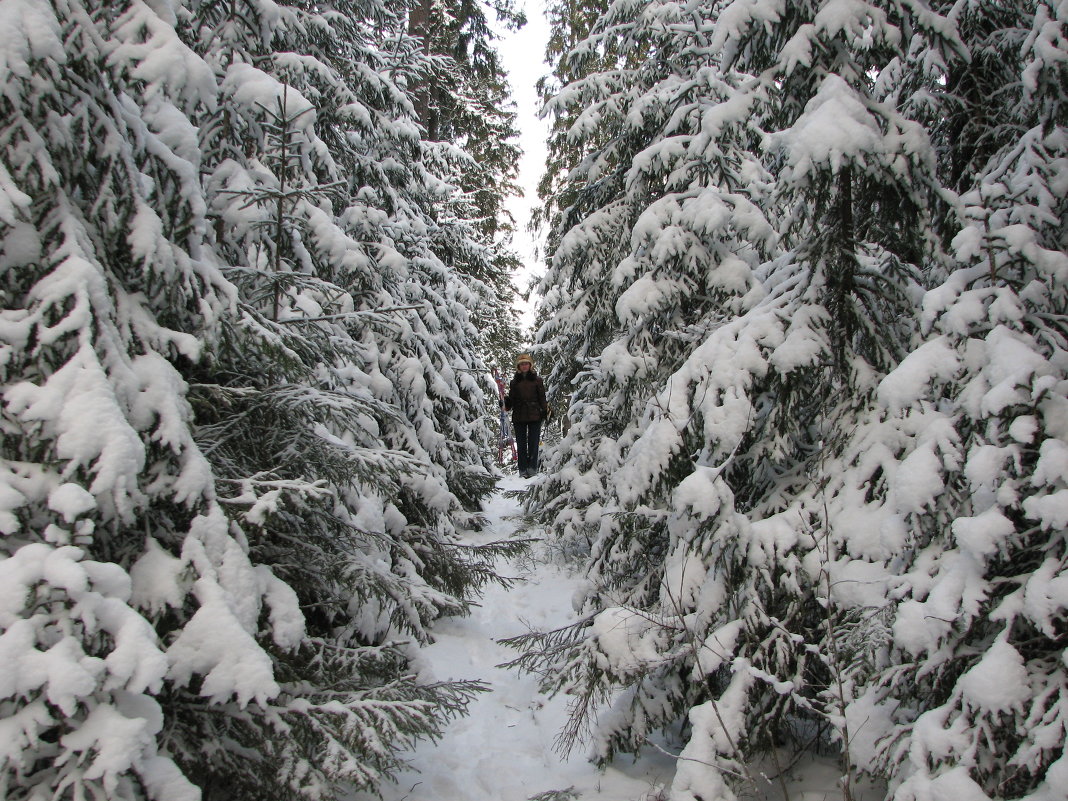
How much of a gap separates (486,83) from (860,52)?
552 inches

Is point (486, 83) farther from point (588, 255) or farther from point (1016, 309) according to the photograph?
point (1016, 309)

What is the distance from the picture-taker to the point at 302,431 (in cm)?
366

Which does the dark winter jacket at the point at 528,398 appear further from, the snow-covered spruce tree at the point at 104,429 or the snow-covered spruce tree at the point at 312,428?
the snow-covered spruce tree at the point at 104,429

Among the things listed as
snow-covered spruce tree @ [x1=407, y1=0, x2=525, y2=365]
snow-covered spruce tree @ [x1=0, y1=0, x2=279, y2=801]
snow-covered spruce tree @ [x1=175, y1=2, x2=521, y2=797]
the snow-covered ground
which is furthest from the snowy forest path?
snow-covered spruce tree @ [x1=407, y1=0, x2=525, y2=365]

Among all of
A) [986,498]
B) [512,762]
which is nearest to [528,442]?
[512,762]

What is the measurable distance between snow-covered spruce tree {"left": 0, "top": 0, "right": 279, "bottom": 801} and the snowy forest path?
1.84 m

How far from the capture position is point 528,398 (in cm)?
1247

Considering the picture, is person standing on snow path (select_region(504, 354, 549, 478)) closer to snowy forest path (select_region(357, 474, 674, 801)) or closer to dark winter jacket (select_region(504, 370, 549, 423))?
dark winter jacket (select_region(504, 370, 549, 423))

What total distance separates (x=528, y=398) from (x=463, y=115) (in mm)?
6782

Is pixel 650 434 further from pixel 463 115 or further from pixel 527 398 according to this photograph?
pixel 463 115

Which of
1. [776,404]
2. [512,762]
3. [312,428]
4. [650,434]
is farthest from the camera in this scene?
[512,762]

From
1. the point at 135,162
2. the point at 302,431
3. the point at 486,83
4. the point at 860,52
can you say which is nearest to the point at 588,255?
the point at 860,52

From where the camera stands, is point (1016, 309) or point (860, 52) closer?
point (1016, 309)

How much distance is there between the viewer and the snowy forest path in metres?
4.07
